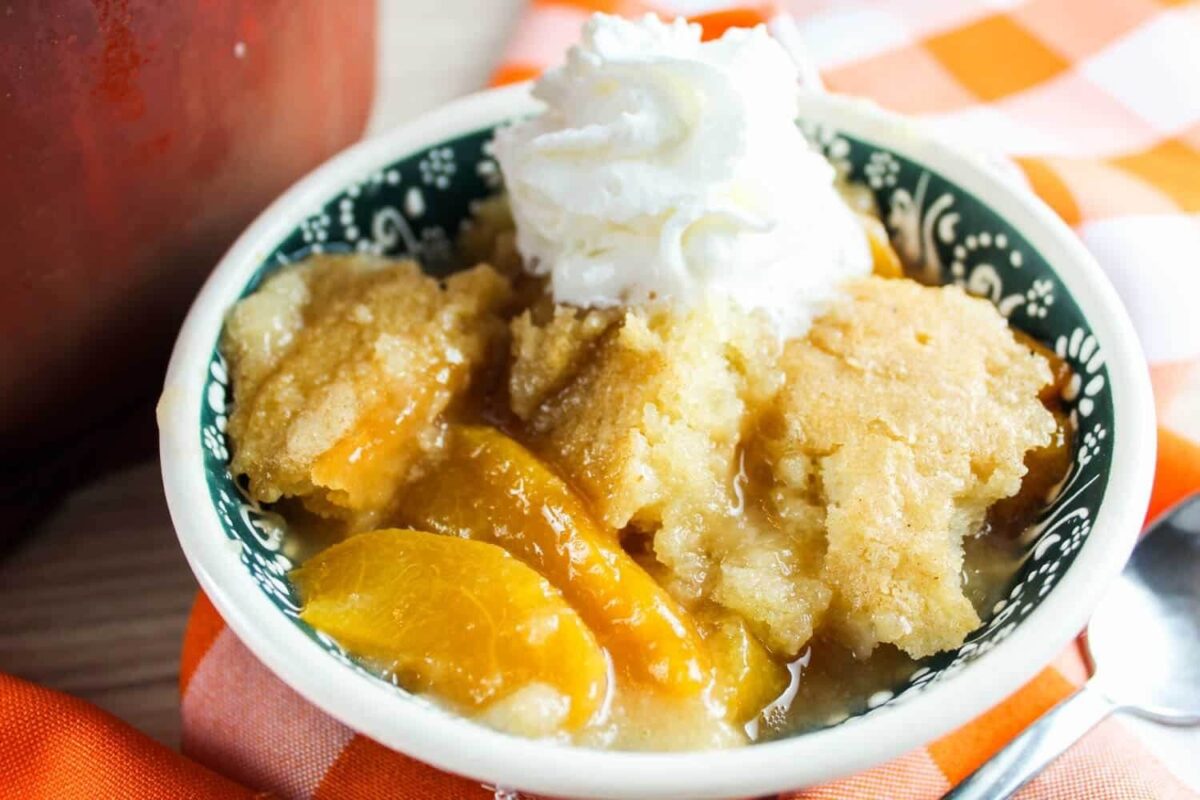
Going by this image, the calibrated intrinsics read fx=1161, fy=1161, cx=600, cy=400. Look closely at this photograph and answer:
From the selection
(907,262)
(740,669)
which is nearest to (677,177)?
(907,262)

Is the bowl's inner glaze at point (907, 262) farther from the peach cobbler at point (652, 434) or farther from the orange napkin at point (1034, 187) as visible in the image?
the orange napkin at point (1034, 187)

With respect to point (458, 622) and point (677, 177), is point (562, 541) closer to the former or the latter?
point (458, 622)

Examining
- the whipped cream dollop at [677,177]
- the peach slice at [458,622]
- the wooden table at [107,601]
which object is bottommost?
the wooden table at [107,601]

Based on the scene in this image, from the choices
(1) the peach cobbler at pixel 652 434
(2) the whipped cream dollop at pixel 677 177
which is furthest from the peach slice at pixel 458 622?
(2) the whipped cream dollop at pixel 677 177

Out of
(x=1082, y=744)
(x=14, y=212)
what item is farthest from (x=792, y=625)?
(x=14, y=212)

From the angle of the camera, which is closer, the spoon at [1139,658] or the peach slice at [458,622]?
the peach slice at [458,622]

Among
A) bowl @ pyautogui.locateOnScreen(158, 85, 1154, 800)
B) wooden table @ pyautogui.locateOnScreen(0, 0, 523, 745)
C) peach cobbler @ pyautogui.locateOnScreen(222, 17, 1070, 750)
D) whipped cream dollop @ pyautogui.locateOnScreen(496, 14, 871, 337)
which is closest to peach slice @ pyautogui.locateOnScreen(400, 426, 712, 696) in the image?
peach cobbler @ pyautogui.locateOnScreen(222, 17, 1070, 750)

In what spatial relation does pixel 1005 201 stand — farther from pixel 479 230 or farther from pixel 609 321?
pixel 479 230

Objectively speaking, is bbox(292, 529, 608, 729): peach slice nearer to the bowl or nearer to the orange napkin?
the bowl

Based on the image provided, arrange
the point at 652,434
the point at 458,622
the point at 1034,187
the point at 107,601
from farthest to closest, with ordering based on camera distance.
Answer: the point at 1034,187 < the point at 107,601 < the point at 652,434 < the point at 458,622
